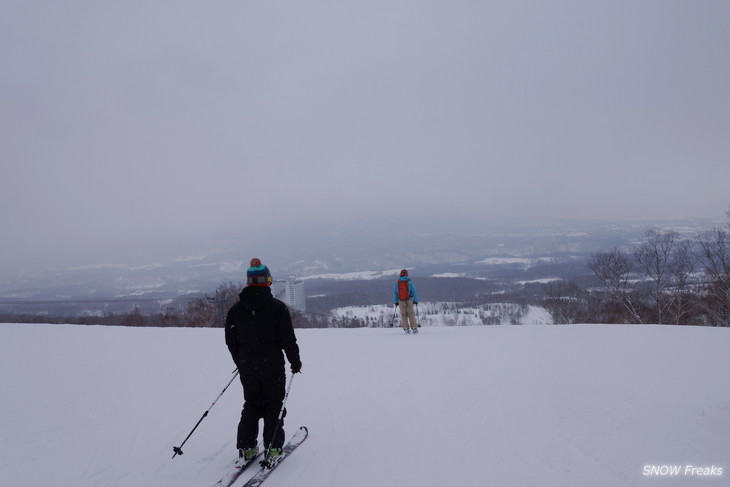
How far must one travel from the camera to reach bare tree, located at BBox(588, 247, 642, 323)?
31297mm

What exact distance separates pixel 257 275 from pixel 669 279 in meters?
35.8

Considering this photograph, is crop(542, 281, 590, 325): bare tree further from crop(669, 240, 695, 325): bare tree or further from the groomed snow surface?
the groomed snow surface

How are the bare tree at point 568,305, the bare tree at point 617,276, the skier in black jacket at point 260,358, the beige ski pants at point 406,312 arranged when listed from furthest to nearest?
1. the bare tree at point 568,305
2. the bare tree at point 617,276
3. the beige ski pants at point 406,312
4. the skier in black jacket at point 260,358

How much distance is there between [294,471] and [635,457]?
3707mm

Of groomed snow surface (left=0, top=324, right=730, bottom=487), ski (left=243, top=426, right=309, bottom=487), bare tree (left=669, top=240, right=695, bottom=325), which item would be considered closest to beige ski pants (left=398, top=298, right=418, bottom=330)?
groomed snow surface (left=0, top=324, right=730, bottom=487)

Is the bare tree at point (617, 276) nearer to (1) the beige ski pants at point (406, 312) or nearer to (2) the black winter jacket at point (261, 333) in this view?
(1) the beige ski pants at point (406, 312)

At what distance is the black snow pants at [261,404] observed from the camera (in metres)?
4.16

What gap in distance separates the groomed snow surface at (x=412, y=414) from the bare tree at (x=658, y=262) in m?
24.3

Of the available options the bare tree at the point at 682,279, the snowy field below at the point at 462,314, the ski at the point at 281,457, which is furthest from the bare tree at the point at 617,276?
the ski at the point at 281,457

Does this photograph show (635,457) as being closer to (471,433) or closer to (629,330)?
(471,433)

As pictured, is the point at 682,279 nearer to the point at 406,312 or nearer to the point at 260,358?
the point at 406,312

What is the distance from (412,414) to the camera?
5.55 meters

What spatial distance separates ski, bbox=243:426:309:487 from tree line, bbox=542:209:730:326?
30714 millimetres

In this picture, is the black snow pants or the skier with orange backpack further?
the skier with orange backpack
